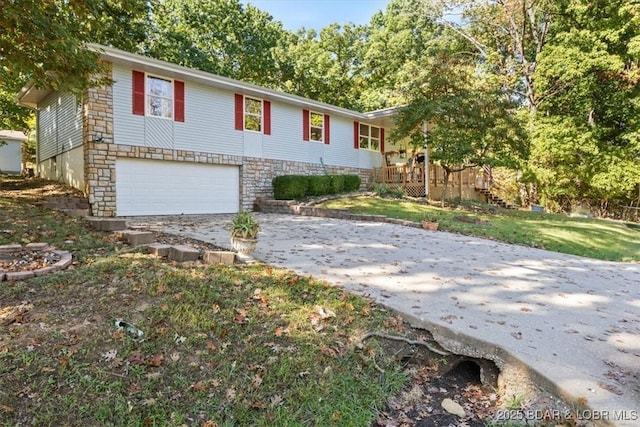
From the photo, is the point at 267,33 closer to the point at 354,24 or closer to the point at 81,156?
the point at 354,24

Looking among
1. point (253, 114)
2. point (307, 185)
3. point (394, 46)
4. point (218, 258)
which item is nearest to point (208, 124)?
point (253, 114)

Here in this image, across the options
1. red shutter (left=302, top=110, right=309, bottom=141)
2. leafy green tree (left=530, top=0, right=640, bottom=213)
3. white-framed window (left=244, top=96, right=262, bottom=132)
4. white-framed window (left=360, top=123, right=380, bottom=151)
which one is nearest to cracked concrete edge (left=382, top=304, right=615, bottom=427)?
white-framed window (left=244, top=96, right=262, bottom=132)

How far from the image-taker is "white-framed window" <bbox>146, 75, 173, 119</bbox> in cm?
1030

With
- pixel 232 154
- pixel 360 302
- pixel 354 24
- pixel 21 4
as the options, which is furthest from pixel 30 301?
pixel 354 24

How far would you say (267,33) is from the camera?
70.4 ft

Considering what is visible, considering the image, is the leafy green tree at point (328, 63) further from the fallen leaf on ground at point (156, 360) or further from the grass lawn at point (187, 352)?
the fallen leaf on ground at point (156, 360)

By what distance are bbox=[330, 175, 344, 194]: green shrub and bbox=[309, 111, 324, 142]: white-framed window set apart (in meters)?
1.83

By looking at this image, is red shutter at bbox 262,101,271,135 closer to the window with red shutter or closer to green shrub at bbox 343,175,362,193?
green shrub at bbox 343,175,362,193

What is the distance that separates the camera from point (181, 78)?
35.4 feet

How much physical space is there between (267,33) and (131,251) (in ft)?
65.7

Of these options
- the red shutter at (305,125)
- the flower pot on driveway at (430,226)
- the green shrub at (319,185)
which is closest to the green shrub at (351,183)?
the green shrub at (319,185)

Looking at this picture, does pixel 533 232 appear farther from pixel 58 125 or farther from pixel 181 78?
pixel 58 125

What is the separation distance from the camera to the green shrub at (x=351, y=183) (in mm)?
15107

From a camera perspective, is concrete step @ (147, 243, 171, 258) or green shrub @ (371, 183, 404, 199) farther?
green shrub @ (371, 183, 404, 199)
